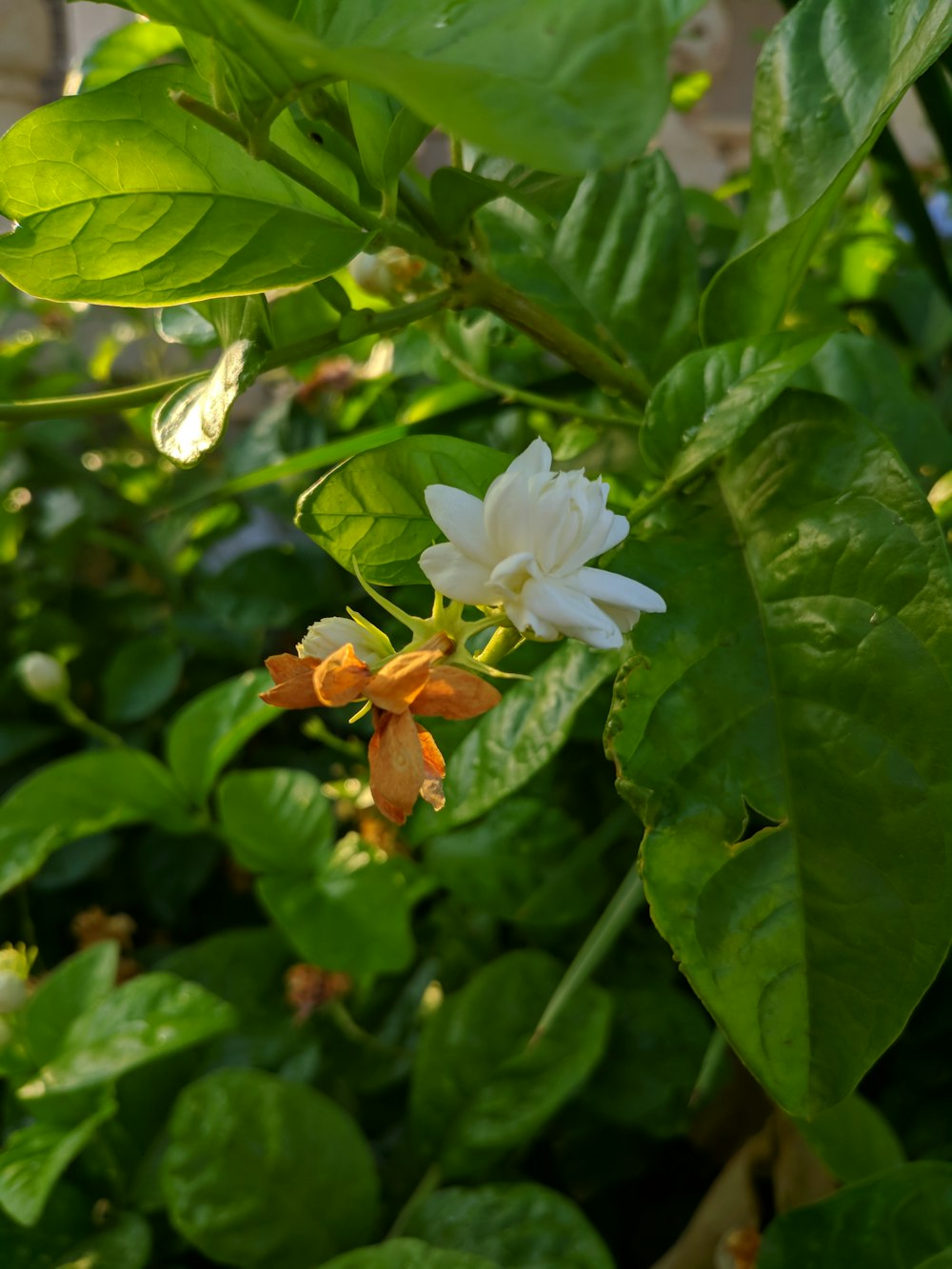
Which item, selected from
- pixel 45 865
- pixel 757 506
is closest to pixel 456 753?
pixel 757 506

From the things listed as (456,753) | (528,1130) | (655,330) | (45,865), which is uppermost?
(655,330)

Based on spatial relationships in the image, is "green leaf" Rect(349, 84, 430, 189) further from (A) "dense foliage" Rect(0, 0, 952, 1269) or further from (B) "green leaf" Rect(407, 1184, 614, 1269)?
(B) "green leaf" Rect(407, 1184, 614, 1269)

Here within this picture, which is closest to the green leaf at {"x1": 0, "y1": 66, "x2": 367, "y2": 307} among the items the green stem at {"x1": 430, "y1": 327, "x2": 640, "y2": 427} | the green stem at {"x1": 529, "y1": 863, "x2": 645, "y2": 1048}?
the green stem at {"x1": 430, "y1": 327, "x2": 640, "y2": 427}

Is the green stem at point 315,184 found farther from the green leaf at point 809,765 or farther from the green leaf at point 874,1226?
the green leaf at point 874,1226

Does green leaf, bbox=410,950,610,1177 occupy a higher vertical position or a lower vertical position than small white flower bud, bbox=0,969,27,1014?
higher

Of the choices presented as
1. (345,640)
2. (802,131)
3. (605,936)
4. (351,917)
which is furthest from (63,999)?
(802,131)

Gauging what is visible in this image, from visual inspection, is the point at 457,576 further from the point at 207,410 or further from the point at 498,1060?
the point at 498,1060

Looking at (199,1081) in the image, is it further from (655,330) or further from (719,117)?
(719,117)
